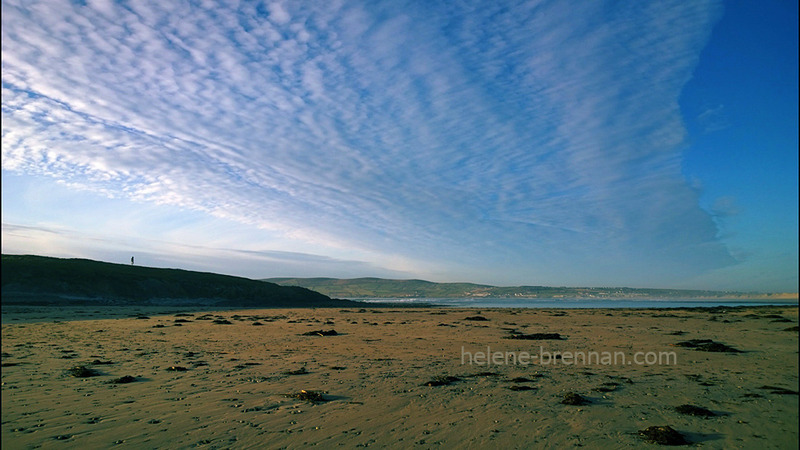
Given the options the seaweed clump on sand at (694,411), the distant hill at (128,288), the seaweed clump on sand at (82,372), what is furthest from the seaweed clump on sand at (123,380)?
the distant hill at (128,288)

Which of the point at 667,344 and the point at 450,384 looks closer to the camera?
the point at 450,384

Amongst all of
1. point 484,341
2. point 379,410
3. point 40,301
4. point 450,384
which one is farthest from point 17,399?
point 40,301

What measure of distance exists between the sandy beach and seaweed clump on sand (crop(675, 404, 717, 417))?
1.4 inches

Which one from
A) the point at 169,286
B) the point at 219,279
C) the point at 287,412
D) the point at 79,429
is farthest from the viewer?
the point at 219,279

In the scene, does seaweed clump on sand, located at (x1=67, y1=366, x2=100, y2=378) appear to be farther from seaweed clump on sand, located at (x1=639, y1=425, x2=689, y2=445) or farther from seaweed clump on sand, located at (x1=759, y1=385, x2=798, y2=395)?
seaweed clump on sand, located at (x1=759, y1=385, x2=798, y2=395)

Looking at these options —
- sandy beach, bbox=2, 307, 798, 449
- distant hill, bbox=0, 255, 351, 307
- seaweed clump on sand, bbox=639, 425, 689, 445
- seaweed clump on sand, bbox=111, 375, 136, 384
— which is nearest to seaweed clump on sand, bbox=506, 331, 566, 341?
sandy beach, bbox=2, 307, 798, 449

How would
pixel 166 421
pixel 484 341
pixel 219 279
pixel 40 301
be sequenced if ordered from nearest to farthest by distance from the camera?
pixel 166 421, pixel 484 341, pixel 40 301, pixel 219 279

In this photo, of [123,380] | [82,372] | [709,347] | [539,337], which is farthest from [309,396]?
[709,347]

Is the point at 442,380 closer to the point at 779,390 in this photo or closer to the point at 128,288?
the point at 779,390

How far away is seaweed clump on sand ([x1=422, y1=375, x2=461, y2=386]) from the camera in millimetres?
10938

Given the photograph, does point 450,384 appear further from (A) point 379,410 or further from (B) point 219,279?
(B) point 219,279

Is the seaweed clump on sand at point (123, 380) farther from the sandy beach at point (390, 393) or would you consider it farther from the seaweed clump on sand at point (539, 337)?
the seaweed clump on sand at point (539, 337)

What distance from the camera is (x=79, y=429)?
719 centimetres

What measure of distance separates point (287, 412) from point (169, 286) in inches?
2430
